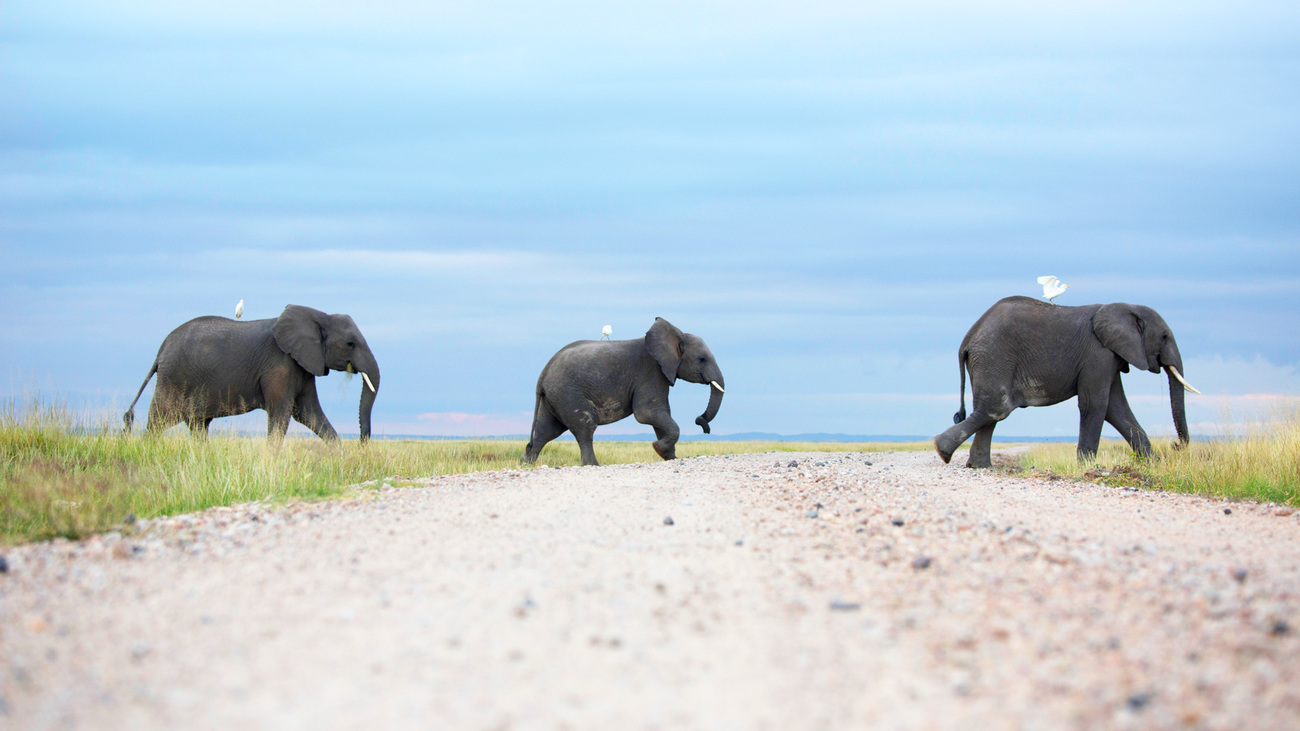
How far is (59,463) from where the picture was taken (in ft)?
44.1

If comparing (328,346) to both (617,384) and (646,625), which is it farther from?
(646,625)

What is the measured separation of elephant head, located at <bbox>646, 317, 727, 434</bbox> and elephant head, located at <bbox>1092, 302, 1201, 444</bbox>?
7.59 metres

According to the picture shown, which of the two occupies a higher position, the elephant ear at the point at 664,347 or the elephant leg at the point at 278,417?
A: the elephant ear at the point at 664,347

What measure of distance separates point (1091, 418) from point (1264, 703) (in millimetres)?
15412

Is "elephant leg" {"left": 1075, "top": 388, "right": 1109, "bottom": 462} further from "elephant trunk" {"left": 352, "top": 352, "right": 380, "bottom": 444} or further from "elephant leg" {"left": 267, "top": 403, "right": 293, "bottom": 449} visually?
"elephant leg" {"left": 267, "top": 403, "right": 293, "bottom": 449}

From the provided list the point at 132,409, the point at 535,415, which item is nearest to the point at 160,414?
the point at 132,409

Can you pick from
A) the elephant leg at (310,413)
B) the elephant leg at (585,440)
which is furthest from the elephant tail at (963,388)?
the elephant leg at (310,413)

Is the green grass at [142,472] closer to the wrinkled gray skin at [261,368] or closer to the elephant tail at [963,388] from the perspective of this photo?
the wrinkled gray skin at [261,368]

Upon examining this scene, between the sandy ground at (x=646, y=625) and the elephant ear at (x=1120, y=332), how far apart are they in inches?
404

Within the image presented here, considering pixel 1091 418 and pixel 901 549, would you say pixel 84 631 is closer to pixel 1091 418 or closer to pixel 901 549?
pixel 901 549

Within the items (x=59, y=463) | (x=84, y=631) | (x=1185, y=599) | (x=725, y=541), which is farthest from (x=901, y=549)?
(x=59, y=463)

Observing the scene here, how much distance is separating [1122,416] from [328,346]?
16070mm

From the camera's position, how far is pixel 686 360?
20.7 m

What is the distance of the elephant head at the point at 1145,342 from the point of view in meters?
17.7
